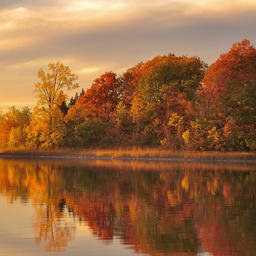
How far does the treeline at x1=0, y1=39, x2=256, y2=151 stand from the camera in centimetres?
5928

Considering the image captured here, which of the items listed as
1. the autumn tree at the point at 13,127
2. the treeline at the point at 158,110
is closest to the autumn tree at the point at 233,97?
the treeline at the point at 158,110

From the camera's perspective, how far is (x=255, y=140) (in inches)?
2274

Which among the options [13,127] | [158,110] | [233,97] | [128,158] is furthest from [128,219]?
[13,127]

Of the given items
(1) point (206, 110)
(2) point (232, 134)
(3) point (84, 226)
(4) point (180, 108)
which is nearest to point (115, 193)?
(3) point (84, 226)

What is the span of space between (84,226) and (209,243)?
3895 mm

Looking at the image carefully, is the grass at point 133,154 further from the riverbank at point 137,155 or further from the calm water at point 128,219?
the calm water at point 128,219

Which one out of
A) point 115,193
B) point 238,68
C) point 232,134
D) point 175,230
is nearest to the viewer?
point 175,230

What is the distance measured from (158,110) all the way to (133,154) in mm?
11176

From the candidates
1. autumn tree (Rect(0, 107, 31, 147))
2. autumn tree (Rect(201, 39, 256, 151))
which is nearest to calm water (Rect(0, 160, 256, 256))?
autumn tree (Rect(201, 39, 256, 151))

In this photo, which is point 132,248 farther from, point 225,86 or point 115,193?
point 225,86

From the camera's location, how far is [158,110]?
231ft

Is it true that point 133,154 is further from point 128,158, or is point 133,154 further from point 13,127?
point 13,127

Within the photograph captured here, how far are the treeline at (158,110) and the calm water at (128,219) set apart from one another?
3405 centimetres

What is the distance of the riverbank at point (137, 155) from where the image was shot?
180ft
